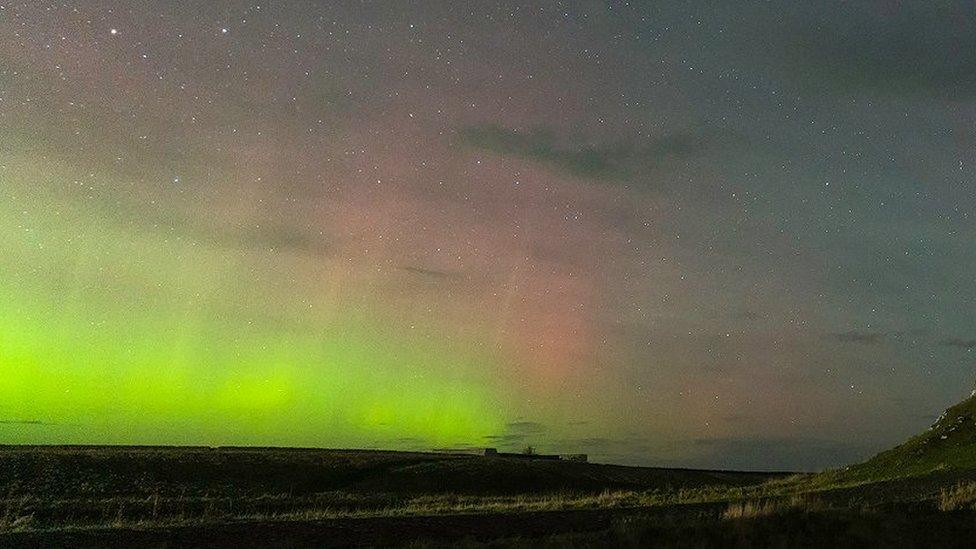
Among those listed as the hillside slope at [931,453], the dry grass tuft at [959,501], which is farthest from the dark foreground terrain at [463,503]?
the hillside slope at [931,453]

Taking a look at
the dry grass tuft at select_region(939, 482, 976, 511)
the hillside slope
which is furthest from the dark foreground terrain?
the hillside slope

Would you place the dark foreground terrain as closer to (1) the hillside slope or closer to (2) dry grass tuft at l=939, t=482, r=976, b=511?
(2) dry grass tuft at l=939, t=482, r=976, b=511

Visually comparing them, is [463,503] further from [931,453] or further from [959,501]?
[931,453]

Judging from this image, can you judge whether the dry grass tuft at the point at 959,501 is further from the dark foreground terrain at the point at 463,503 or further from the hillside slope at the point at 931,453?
the hillside slope at the point at 931,453

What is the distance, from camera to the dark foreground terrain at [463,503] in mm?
19094

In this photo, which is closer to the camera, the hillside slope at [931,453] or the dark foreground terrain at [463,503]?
the dark foreground terrain at [463,503]

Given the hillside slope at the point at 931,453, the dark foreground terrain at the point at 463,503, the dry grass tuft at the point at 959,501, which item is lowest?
the dark foreground terrain at the point at 463,503

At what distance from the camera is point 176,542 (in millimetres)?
18891

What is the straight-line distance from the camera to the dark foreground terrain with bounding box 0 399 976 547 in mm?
19094

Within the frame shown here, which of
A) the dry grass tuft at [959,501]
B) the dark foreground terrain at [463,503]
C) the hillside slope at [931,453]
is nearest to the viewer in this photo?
the dark foreground terrain at [463,503]

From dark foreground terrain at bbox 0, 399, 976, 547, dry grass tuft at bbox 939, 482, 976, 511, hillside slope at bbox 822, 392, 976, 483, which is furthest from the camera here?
hillside slope at bbox 822, 392, 976, 483

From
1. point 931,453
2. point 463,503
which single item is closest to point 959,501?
point 463,503

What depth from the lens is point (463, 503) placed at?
37.1 m

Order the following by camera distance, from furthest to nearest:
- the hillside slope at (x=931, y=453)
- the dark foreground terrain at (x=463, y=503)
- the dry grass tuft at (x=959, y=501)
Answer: the hillside slope at (x=931, y=453), the dry grass tuft at (x=959, y=501), the dark foreground terrain at (x=463, y=503)
